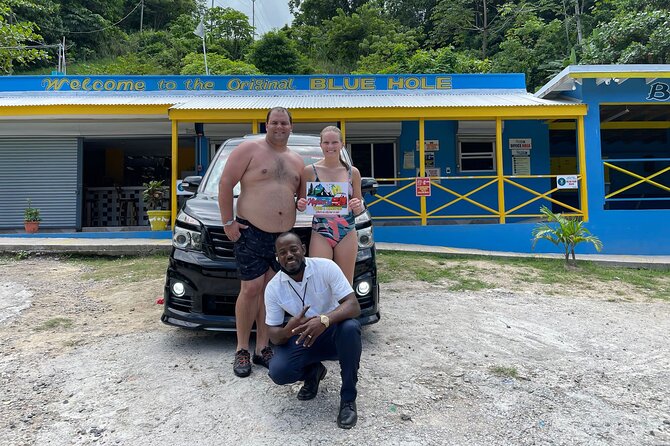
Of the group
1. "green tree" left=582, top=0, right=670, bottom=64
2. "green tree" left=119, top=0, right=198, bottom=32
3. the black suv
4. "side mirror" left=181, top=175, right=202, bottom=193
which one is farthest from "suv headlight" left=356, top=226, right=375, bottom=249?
"green tree" left=119, top=0, right=198, bottom=32

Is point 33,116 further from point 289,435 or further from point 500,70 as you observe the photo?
point 500,70

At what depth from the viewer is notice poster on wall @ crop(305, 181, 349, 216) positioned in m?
3.01

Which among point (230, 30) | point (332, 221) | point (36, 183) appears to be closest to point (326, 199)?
point (332, 221)

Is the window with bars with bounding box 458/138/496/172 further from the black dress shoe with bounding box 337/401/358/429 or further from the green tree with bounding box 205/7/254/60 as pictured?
the green tree with bounding box 205/7/254/60

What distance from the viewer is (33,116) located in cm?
967

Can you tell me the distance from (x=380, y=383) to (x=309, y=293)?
0.91 m

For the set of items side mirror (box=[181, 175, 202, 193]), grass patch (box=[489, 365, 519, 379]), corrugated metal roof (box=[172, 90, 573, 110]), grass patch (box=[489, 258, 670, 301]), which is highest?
corrugated metal roof (box=[172, 90, 573, 110])

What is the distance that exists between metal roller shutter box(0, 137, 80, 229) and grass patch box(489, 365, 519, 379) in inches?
415

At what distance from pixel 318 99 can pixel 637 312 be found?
7632 millimetres

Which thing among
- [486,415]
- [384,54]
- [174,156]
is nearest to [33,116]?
[174,156]

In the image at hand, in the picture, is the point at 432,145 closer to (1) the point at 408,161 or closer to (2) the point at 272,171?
(1) the point at 408,161

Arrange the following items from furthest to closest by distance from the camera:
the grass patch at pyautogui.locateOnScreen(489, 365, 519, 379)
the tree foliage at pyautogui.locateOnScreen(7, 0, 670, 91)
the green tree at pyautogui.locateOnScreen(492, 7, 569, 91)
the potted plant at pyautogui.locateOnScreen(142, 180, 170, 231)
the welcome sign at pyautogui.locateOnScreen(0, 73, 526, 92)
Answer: the green tree at pyautogui.locateOnScreen(492, 7, 569, 91) < the tree foliage at pyautogui.locateOnScreen(7, 0, 670, 91) < the welcome sign at pyautogui.locateOnScreen(0, 73, 526, 92) < the potted plant at pyautogui.locateOnScreen(142, 180, 170, 231) < the grass patch at pyautogui.locateOnScreen(489, 365, 519, 379)

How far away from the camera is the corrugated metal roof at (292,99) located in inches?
357

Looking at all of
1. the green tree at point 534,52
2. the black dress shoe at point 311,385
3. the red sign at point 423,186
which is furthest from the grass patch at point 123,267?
the green tree at point 534,52
